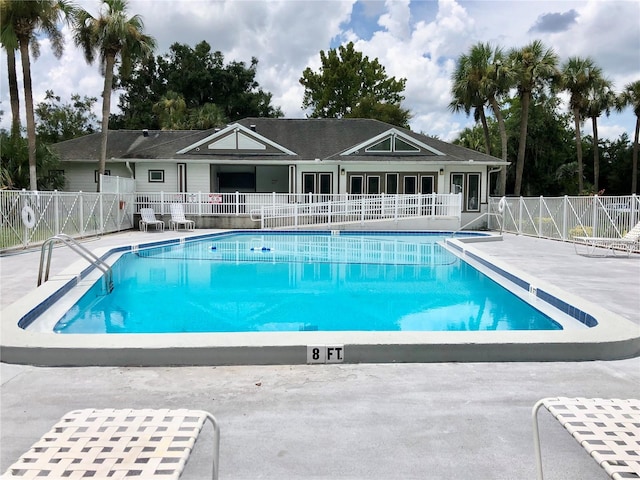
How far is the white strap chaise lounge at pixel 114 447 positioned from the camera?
201 centimetres

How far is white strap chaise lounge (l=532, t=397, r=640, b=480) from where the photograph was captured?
2.04m

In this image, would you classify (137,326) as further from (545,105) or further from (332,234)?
(545,105)

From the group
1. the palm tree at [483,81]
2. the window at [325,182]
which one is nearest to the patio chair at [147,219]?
the window at [325,182]

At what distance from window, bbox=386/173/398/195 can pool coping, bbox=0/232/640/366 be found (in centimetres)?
2152

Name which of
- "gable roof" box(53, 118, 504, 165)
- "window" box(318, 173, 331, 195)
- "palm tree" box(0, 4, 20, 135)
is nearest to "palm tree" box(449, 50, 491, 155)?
"gable roof" box(53, 118, 504, 165)

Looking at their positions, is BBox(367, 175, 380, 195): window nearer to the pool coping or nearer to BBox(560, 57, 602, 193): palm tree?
BBox(560, 57, 602, 193): palm tree

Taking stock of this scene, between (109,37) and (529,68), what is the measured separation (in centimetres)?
2347

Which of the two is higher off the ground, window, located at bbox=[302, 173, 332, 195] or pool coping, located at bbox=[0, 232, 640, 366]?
window, located at bbox=[302, 173, 332, 195]

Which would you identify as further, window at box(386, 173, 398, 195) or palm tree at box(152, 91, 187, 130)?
palm tree at box(152, 91, 187, 130)

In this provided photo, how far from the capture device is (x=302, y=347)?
183 inches

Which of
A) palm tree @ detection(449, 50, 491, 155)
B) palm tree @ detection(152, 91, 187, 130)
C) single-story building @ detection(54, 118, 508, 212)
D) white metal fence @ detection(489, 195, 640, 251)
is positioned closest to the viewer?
white metal fence @ detection(489, 195, 640, 251)

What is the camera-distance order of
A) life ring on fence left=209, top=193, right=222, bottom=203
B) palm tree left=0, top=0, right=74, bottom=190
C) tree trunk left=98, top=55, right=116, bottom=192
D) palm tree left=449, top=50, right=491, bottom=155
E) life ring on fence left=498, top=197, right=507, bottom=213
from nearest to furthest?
1. palm tree left=0, top=0, right=74, bottom=190
2. life ring on fence left=498, top=197, right=507, bottom=213
3. tree trunk left=98, top=55, right=116, bottom=192
4. life ring on fence left=209, top=193, right=222, bottom=203
5. palm tree left=449, top=50, right=491, bottom=155

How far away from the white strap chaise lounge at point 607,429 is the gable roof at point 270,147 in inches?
915

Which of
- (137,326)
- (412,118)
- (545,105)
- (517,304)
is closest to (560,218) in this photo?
(517,304)
